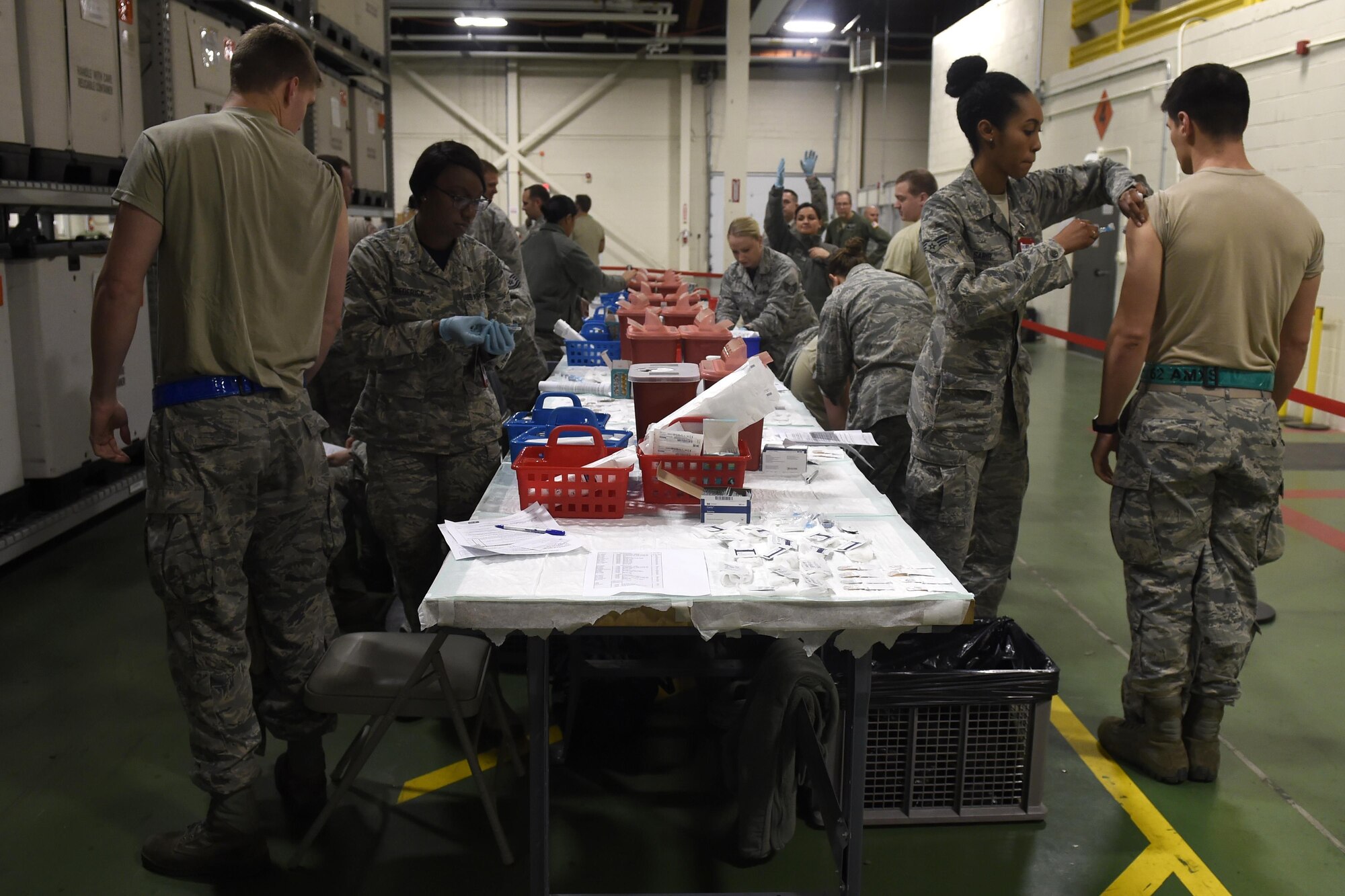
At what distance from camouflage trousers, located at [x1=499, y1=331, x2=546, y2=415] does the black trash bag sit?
217cm

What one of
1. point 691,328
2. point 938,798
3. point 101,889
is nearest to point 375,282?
point 691,328

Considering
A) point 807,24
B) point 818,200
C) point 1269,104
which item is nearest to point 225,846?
point 818,200

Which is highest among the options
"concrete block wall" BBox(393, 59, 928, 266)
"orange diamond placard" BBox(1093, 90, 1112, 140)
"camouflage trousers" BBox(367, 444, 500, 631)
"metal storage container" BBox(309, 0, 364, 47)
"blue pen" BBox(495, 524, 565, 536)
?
"concrete block wall" BBox(393, 59, 928, 266)

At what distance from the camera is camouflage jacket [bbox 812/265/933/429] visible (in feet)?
11.8

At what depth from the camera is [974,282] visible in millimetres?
2652

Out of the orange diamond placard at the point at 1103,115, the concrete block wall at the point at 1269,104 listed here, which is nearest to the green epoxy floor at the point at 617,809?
the concrete block wall at the point at 1269,104

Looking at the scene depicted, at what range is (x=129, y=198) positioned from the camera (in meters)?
2.02

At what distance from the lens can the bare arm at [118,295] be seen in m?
2.03

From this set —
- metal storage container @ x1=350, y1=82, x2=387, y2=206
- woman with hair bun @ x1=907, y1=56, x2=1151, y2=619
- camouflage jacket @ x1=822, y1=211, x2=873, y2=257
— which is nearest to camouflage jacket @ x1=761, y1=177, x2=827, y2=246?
camouflage jacket @ x1=822, y1=211, x2=873, y2=257

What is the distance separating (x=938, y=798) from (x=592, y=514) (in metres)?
1.15

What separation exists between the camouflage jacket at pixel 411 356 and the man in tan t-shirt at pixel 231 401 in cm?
44

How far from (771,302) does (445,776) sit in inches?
140

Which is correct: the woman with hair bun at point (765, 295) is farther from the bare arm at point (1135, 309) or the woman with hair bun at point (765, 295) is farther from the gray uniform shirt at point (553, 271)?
the bare arm at point (1135, 309)

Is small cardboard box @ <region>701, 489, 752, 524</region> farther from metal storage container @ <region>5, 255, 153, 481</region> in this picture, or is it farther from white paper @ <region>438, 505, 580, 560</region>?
metal storage container @ <region>5, 255, 153, 481</region>
